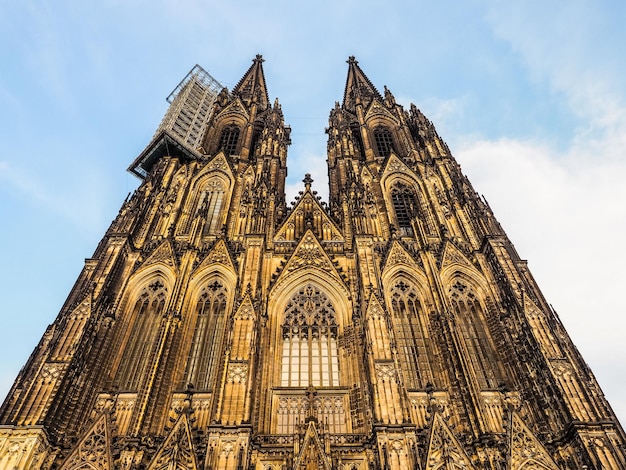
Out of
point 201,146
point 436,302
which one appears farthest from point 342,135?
point 436,302

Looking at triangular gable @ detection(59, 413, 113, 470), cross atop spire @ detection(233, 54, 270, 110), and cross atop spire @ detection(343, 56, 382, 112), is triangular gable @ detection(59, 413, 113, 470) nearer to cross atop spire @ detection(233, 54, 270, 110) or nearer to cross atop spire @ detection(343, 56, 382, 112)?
cross atop spire @ detection(233, 54, 270, 110)

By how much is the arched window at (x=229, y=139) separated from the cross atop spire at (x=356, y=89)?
9.55 metres

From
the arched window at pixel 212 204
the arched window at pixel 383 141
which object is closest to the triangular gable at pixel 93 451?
the arched window at pixel 212 204

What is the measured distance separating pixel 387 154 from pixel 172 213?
1352cm

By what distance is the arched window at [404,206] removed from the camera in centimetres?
2438

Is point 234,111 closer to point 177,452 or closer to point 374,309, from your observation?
point 374,309

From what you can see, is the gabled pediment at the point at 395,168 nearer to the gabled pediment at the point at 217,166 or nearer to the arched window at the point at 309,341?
the gabled pediment at the point at 217,166

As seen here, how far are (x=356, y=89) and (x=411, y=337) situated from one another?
25811 millimetres

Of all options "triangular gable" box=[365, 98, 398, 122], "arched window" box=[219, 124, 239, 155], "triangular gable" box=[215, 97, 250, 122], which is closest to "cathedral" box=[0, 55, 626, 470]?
"arched window" box=[219, 124, 239, 155]

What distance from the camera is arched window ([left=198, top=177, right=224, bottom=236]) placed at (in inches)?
944

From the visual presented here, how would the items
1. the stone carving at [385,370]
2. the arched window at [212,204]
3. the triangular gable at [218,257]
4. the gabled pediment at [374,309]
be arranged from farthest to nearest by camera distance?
1. the arched window at [212,204]
2. the triangular gable at [218,257]
3. the gabled pediment at [374,309]
4. the stone carving at [385,370]

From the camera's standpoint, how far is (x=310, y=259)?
2095 cm

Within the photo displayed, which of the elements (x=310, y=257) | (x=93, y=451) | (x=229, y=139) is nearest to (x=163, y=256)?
(x=310, y=257)

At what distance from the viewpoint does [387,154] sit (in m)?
29.2
